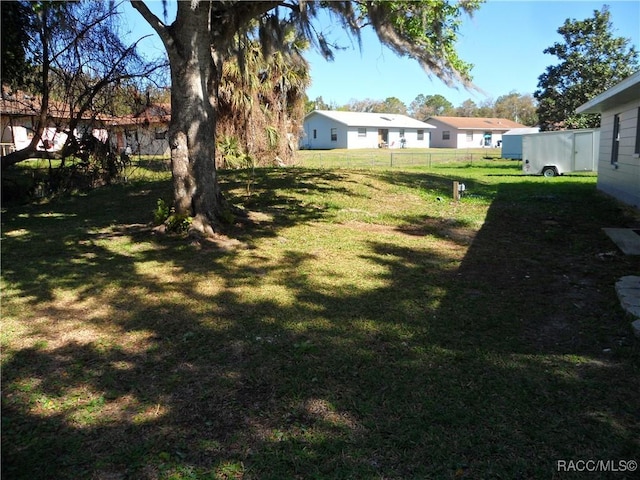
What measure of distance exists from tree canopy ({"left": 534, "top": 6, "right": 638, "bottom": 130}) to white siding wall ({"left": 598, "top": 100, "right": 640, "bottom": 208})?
1664cm

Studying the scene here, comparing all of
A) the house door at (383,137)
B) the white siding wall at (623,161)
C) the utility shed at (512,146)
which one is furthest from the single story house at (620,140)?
the house door at (383,137)

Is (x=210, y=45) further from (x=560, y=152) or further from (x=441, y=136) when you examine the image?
(x=441, y=136)

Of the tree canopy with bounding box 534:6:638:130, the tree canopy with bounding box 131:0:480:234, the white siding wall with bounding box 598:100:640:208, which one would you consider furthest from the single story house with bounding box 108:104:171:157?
the tree canopy with bounding box 534:6:638:130

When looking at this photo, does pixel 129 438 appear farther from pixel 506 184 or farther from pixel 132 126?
pixel 506 184

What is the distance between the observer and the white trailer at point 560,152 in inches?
766

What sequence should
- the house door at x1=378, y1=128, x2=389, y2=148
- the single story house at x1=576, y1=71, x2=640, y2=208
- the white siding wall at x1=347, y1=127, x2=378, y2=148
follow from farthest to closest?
the house door at x1=378, y1=128, x2=389, y2=148 < the white siding wall at x1=347, y1=127, x2=378, y2=148 < the single story house at x1=576, y1=71, x2=640, y2=208

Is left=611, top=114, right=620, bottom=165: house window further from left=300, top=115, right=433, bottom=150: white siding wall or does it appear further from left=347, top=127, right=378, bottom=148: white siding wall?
left=347, top=127, right=378, bottom=148: white siding wall

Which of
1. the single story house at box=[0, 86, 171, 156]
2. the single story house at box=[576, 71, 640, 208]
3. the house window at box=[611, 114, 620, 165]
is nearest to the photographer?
the single story house at box=[576, 71, 640, 208]

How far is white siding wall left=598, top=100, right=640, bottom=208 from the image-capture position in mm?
10898

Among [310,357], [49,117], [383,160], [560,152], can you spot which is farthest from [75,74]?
[383,160]

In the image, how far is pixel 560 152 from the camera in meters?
20.0

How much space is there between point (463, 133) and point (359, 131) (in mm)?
14976

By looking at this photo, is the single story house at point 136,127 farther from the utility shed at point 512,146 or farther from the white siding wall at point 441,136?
the white siding wall at point 441,136

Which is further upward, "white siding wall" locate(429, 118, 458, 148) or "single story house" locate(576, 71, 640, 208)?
"white siding wall" locate(429, 118, 458, 148)
